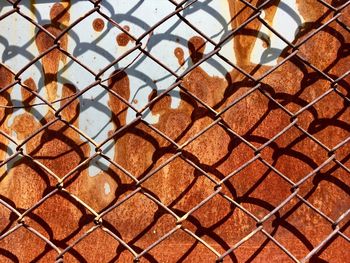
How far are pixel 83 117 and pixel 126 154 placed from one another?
0.16 m

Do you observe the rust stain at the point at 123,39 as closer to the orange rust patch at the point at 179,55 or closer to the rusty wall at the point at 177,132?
the rusty wall at the point at 177,132

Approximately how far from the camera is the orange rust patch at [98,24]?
142cm

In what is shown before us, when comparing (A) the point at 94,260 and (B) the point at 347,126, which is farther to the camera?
(B) the point at 347,126

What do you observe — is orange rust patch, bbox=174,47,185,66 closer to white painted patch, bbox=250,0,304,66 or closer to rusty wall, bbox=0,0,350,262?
rusty wall, bbox=0,0,350,262

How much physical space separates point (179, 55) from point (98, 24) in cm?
25

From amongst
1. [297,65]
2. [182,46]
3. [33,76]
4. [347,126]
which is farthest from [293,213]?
[33,76]

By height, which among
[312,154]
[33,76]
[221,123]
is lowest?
[312,154]

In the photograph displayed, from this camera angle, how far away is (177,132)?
4.71 feet

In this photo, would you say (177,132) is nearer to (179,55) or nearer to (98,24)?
(179,55)

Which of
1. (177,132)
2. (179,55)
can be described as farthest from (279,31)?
(177,132)

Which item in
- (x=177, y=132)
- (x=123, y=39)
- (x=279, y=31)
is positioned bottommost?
(x=177, y=132)

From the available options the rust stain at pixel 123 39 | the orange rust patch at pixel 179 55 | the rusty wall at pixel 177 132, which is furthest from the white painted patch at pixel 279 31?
the rust stain at pixel 123 39

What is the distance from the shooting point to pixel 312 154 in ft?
4.83

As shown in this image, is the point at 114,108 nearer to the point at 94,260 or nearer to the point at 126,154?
the point at 126,154
